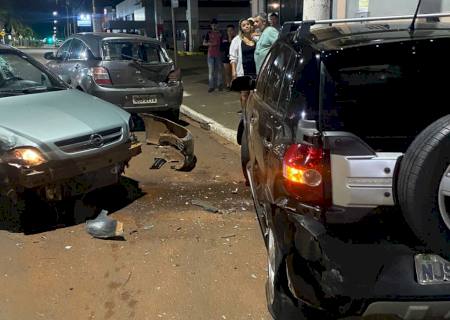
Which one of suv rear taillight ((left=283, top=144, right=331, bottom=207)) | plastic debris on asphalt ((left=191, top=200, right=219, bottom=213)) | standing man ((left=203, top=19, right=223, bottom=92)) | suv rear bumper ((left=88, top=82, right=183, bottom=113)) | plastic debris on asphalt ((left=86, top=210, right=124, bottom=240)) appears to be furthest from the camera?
standing man ((left=203, top=19, right=223, bottom=92))

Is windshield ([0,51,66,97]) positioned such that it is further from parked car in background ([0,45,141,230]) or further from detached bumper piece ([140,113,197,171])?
detached bumper piece ([140,113,197,171])

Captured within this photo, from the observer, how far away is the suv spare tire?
2145 mm

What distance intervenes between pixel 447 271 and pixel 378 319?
822 millimetres

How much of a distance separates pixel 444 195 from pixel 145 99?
269 inches

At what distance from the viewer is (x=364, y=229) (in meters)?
2.37

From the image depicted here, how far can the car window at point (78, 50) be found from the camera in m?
8.86

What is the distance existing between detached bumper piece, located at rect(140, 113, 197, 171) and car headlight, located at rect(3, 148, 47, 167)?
247 centimetres

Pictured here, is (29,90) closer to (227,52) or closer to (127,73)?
(127,73)

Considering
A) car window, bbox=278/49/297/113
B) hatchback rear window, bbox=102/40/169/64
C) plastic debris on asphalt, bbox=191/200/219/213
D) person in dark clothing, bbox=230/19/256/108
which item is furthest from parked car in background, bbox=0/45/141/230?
person in dark clothing, bbox=230/19/256/108

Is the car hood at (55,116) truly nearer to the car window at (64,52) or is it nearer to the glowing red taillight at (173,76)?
the glowing red taillight at (173,76)

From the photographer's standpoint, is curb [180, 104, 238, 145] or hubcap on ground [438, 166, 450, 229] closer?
hubcap on ground [438, 166, 450, 229]

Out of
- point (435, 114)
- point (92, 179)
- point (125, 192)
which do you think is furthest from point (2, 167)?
point (435, 114)

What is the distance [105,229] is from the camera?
14.6 feet

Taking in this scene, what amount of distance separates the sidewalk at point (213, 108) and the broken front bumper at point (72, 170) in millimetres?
3467
